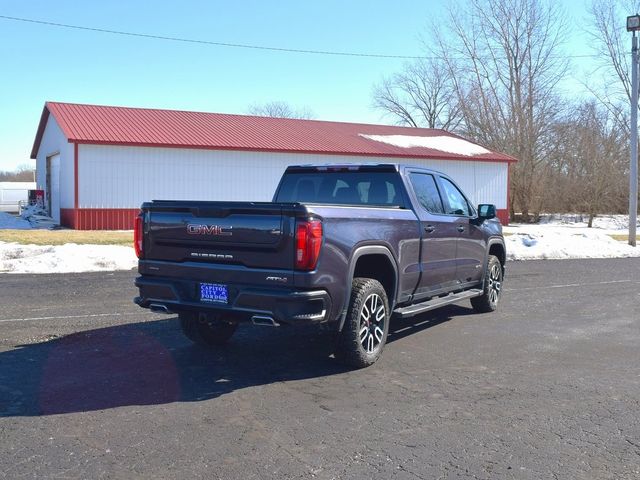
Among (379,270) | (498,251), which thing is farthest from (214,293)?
(498,251)

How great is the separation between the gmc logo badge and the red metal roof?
20.0 m

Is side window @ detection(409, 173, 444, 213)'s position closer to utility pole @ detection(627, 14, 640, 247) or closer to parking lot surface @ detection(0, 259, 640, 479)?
parking lot surface @ detection(0, 259, 640, 479)

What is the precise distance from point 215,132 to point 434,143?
12.4 m

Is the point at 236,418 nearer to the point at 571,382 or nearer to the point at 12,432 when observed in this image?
the point at 12,432

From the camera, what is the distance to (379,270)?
21.7 ft

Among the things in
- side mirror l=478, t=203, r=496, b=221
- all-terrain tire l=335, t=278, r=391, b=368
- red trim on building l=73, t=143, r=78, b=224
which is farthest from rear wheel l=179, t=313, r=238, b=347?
red trim on building l=73, t=143, r=78, b=224

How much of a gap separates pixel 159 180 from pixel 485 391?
22.2m

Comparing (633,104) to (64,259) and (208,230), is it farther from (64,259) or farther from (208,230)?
(208,230)

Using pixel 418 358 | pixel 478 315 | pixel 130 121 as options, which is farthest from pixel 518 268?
pixel 130 121

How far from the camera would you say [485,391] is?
5.55m

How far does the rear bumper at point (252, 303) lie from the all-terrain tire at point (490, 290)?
13.7ft

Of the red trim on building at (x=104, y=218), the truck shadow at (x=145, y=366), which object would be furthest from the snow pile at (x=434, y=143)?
the truck shadow at (x=145, y=366)

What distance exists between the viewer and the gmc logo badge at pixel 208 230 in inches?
224

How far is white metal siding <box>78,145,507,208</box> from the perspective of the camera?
2486cm
